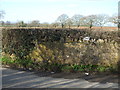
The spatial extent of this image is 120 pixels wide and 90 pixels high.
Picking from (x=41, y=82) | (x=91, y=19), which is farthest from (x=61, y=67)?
(x=91, y=19)

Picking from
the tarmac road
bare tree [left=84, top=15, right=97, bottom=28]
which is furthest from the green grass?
bare tree [left=84, top=15, right=97, bottom=28]

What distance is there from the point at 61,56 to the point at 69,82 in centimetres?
149

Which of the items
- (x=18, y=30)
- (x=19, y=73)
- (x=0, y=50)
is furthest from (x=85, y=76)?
(x=0, y=50)

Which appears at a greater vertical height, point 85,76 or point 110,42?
point 110,42

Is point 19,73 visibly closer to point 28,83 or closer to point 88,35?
point 28,83

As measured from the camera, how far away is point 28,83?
461cm

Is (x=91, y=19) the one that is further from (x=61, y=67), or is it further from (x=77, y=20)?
A: (x=61, y=67)

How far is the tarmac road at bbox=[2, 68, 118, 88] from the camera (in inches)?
172

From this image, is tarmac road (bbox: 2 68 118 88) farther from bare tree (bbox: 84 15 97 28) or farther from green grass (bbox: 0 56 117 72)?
bare tree (bbox: 84 15 97 28)

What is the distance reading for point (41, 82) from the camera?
15.4 feet

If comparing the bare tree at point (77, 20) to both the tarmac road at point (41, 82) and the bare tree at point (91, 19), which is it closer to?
the bare tree at point (91, 19)

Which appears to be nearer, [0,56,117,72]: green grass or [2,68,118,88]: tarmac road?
[2,68,118,88]: tarmac road

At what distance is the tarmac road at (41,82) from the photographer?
4.38 m

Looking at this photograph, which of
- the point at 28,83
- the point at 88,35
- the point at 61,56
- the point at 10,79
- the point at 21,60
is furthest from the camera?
the point at 88,35
